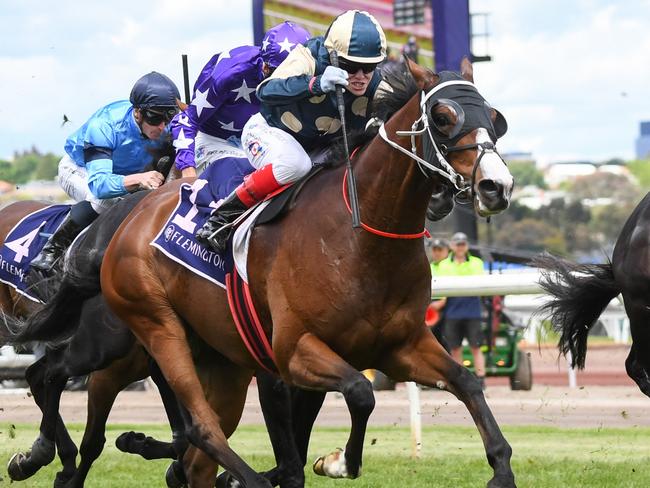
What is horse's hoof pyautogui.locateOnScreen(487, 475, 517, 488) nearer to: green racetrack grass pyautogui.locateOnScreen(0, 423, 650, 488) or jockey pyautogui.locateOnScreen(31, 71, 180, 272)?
green racetrack grass pyautogui.locateOnScreen(0, 423, 650, 488)

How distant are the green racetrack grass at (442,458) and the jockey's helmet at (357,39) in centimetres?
243

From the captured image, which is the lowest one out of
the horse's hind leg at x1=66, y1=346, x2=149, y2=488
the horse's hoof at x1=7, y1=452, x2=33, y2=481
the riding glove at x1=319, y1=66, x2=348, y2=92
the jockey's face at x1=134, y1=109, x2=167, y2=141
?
the horse's hoof at x1=7, y1=452, x2=33, y2=481

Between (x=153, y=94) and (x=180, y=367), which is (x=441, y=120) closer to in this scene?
(x=180, y=367)

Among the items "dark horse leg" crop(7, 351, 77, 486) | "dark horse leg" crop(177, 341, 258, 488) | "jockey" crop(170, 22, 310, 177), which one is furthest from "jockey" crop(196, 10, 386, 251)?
"dark horse leg" crop(7, 351, 77, 486)

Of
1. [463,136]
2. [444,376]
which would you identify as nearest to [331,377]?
[444,376]

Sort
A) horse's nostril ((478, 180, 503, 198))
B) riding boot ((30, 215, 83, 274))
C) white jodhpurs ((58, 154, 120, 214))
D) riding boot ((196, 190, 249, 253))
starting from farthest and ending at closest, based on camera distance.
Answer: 1. white jodhpurs ((58, 154, 120, 214))
2. riding boot ((30, 215, 83, 274))
3. riding boot ((196, 190, 249, 253))
4. horse's nostril ((478, 180, 503, 198))

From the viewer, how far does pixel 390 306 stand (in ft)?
16.5

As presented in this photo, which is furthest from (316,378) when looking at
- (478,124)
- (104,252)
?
(104,252)

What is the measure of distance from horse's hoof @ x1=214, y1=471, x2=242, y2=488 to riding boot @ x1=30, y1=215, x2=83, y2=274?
1.63 m

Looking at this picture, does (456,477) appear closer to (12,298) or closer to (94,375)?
(94,375)

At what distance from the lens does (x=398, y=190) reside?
5.06m

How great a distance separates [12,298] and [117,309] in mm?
1857

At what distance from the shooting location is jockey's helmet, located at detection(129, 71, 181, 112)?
22.3 feet

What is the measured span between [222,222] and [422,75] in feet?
3.72
